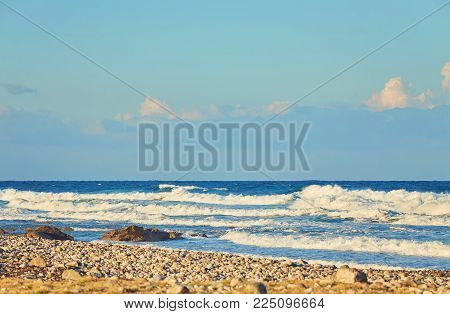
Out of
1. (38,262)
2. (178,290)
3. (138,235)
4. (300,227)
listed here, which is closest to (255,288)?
(178,290)

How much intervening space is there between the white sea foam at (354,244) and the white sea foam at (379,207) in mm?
8740

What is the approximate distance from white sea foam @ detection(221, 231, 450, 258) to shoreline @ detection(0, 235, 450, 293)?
385 centimetres

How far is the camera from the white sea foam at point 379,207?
30.2 metres

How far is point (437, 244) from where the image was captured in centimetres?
1936

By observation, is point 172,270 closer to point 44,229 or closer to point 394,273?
point 394,273

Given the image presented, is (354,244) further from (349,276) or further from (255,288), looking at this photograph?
(255,288)

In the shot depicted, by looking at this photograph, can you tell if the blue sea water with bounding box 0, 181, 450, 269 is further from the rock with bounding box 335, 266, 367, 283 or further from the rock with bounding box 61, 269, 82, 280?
the rock with bounding box 61, 269, 82, 280

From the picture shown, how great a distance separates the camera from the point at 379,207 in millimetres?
36688

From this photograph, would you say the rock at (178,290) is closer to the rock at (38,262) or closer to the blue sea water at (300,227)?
the rock at (38,262)

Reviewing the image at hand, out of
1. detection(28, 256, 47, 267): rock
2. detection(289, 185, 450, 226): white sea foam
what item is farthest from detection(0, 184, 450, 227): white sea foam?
detection(28, 256, 47, 267): rock

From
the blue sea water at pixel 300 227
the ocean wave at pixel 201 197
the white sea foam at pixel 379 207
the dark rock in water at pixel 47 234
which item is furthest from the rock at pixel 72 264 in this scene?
the ocean wave at pixel 201 197

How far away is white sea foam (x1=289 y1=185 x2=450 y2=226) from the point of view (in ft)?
99.2
